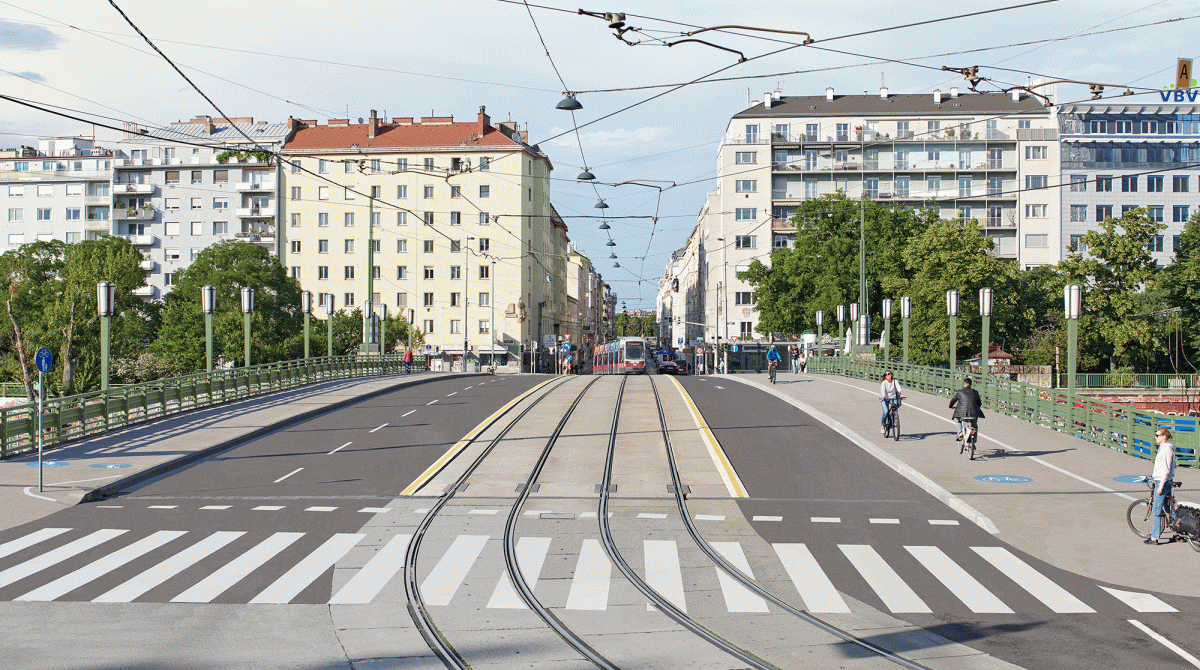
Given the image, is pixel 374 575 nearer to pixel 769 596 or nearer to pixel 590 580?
pixel 590 580

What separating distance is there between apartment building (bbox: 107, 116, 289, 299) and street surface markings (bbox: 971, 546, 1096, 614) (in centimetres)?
9225

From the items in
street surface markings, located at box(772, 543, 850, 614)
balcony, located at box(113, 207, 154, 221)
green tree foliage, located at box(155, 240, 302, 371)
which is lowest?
street surface markings, located at box(772, 543, 850, 614)

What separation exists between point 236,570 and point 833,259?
57.5 m

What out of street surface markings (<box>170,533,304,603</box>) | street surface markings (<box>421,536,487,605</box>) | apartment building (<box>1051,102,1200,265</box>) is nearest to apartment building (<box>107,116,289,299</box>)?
apartment building (<box>1051,102,1200,265</box>)

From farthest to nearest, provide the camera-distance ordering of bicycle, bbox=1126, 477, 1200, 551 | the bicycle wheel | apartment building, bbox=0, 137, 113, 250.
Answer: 1. apartment building, bbox=0, 137, 113, 250
2. the bicycle wheel
3. bicycle, bbox=1126, 477, 1200, 551

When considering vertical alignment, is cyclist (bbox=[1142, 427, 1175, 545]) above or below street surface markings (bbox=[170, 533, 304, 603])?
above

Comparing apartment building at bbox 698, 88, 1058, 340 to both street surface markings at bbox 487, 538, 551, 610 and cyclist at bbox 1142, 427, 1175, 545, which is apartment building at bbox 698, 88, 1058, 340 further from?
street surface markings at bbox 487, 538, 551, 610

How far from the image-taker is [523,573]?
1091cm

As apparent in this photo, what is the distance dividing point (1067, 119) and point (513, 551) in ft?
303

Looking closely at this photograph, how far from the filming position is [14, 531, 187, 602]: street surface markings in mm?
9867

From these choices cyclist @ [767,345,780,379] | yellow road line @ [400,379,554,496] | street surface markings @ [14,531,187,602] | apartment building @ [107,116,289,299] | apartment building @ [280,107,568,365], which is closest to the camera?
street surface markings @ [14,531,187,602]

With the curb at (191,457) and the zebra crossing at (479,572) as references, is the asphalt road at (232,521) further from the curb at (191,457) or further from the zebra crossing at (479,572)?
the curb at (191,457)

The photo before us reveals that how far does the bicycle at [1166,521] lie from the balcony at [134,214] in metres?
99.2

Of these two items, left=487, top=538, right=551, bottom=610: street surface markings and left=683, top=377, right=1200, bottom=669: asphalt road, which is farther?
left=487, top=538, right=551, bottom=610: street surface markings
